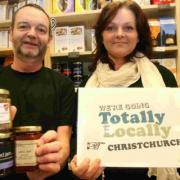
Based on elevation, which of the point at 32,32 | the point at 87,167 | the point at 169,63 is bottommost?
the point at 87,167

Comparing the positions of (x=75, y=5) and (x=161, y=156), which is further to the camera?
(x=75, y=5)

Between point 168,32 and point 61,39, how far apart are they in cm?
85

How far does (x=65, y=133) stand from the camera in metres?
1.40

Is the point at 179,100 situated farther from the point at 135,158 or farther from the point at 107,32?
the point at 107,32

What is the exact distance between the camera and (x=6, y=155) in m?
0.78

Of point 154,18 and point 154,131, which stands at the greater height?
point 154,18

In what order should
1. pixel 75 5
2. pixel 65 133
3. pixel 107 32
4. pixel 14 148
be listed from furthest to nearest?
pixel 75 5, pixel 107 32, pixel 65 133, pixel 14 148

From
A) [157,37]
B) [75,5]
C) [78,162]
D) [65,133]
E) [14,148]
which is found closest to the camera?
[14,148]

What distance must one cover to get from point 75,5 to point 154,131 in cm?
172

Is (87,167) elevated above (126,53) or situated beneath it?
situated beneath

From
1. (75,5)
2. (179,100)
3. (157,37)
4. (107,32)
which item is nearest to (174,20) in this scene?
(157,37)

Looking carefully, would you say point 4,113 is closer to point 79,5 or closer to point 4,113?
point 4,113

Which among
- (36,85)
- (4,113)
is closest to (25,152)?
(4,113)

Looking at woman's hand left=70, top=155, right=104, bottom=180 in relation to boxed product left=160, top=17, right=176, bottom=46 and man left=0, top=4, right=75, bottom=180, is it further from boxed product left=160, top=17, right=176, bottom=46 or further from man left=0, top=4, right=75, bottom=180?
boxed product left=160, top=17, right=176, bottom=46
